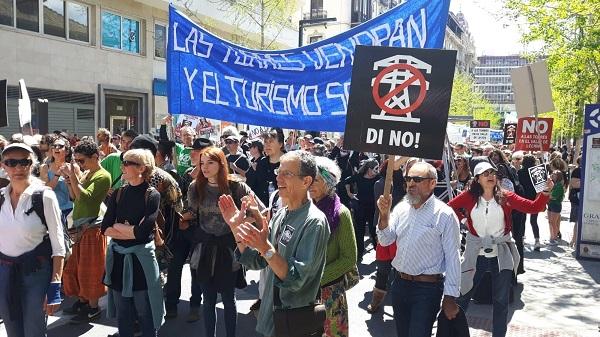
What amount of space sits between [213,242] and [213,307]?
538 mm

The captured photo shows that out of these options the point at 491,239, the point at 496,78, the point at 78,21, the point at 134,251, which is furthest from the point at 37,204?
the point at 496,78

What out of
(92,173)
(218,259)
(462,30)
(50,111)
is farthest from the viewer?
(462,30)

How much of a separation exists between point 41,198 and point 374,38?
3768 mm

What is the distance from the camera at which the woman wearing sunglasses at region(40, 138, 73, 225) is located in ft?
19.2

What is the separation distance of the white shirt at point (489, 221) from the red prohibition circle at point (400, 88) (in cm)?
144

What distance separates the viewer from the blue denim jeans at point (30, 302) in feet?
12.1

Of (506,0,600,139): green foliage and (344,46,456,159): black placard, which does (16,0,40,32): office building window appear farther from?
(344,46,456,159): black placard

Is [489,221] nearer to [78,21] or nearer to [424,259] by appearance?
[424,259]

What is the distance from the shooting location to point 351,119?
13.2 feet

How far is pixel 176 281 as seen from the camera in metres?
5.64

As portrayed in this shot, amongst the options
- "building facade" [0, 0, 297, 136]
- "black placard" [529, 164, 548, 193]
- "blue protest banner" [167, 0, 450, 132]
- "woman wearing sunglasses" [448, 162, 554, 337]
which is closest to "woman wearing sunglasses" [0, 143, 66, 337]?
"blue protest banner" [167, 0, 450, 132]

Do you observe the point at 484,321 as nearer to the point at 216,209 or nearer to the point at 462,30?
the point at 216,209

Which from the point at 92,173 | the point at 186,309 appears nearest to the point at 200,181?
the point at 92,173

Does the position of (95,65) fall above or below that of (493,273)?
above
